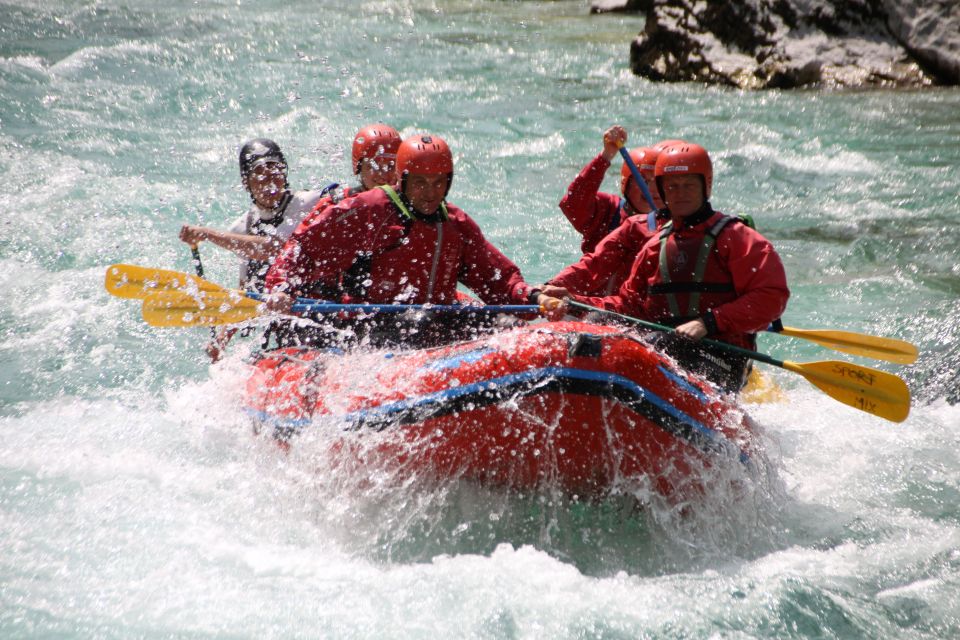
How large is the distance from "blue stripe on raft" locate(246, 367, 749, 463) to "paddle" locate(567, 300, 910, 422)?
0.48m

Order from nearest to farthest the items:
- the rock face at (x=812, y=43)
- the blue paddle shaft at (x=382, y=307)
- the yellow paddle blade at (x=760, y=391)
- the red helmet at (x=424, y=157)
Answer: the red helmet at (x=424, y=157), the blue paddle shaft at (x=382, y=307), the yellow paddle blade at (x=760, y=391), the rock face at (x=812, y=43)

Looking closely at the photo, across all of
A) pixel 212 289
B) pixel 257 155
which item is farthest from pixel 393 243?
pixel 257 155

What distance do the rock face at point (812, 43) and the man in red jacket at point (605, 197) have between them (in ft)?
27.3

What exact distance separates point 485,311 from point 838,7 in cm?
1046

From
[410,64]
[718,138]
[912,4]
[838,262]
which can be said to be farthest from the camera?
[410,64]

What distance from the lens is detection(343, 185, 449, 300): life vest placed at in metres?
4.77

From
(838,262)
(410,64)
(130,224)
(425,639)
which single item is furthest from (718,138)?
(425,639)

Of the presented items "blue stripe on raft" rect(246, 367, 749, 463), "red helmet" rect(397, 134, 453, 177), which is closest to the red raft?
"blue stripe on raft" rect(246, 367, 749, 463)

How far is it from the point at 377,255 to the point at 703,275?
1.58 meters

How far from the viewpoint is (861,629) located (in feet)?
12.4

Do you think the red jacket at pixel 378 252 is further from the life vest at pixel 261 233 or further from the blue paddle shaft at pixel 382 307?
the life vest at pixel 261 233

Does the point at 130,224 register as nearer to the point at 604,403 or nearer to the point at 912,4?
the point at 604,403

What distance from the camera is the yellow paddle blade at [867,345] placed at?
478cm

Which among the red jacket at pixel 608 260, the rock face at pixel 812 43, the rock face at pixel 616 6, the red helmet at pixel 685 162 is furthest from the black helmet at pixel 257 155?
the rock face at pixel 616 6
